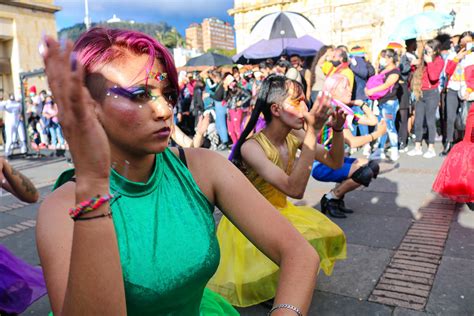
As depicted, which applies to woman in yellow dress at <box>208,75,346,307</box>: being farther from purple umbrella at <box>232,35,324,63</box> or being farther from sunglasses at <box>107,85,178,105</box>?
purple umbrella at <box>232,35,324,63</box>

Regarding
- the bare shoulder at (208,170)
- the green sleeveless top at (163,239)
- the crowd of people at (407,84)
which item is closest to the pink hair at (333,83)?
the bare shoulder at (208,170)

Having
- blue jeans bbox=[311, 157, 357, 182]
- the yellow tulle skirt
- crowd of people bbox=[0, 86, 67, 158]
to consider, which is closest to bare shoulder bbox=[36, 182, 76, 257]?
the yellow tulle skirt

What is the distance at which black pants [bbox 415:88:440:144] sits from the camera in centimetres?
823

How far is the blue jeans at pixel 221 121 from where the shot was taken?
11062mm

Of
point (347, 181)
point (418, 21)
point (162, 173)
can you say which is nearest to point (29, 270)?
point (162, 173)

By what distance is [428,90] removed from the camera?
8.30 meters

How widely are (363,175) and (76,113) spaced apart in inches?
154

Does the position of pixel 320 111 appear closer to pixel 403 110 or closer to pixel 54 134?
pixel 403 110

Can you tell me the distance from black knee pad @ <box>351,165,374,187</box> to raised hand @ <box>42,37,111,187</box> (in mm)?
3822

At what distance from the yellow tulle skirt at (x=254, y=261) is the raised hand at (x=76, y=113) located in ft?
6.81

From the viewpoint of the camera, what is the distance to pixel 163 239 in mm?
1259

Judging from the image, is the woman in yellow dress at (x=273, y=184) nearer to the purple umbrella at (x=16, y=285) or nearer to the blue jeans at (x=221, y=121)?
the purple umbrella at (x=16, y=285)

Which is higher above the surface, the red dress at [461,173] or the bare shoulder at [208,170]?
the bare shoulder at [208,170]

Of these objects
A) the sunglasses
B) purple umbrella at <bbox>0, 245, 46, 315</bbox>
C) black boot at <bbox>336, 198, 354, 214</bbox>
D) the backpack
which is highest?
the backpack
